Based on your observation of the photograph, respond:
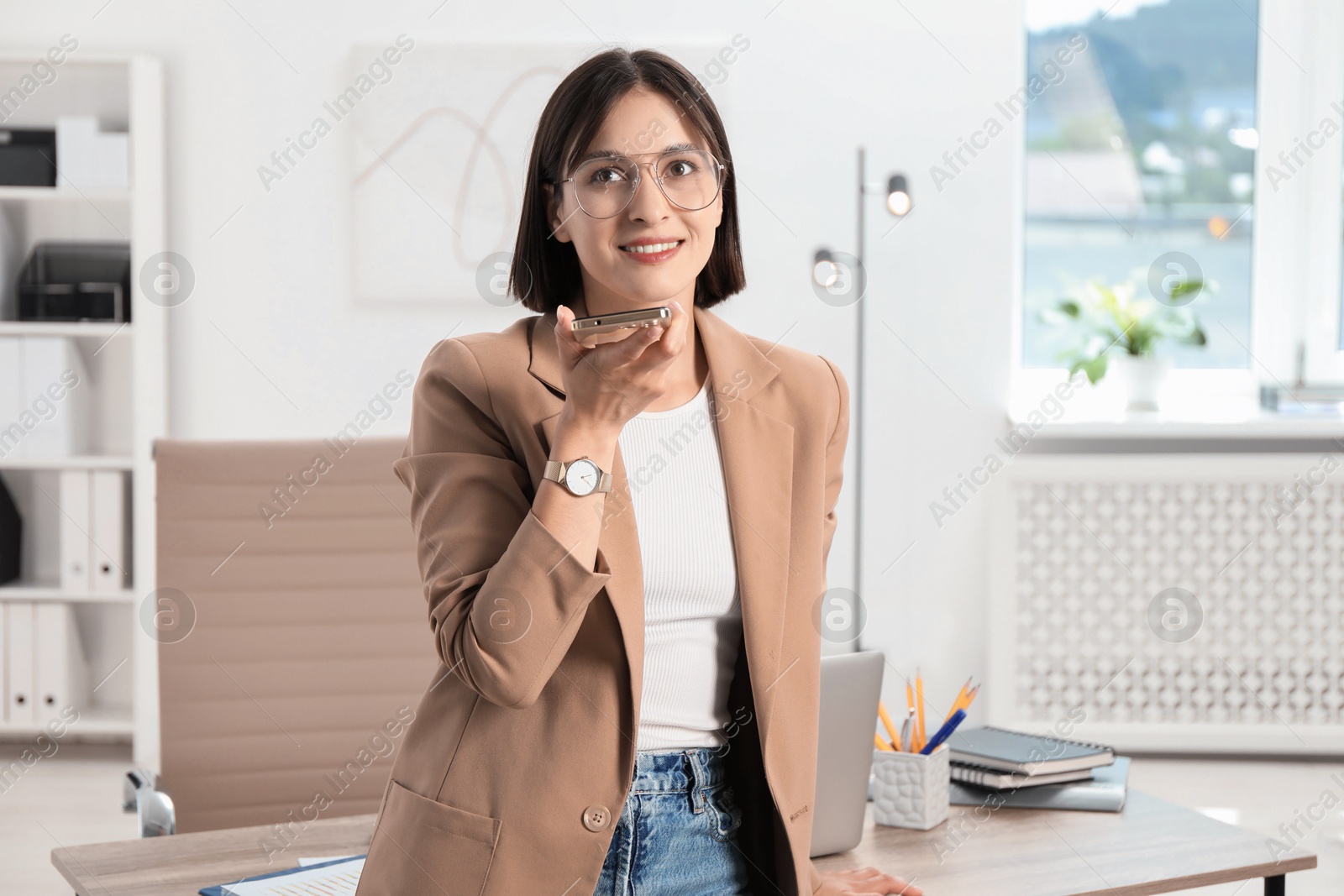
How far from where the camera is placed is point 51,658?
3.55 m

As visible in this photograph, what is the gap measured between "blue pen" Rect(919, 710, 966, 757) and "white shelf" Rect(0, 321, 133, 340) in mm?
2797

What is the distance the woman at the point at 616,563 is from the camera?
39.0 inches

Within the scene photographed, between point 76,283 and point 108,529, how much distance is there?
73cm

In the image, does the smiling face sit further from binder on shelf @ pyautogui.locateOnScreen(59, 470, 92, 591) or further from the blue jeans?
binder on shelf @ pyautogui.locateOnScreen(59, 470, 92, 591)

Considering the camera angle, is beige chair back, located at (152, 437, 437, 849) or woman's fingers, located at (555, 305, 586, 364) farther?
beige chair back, located at (152, 437, 437, 849)

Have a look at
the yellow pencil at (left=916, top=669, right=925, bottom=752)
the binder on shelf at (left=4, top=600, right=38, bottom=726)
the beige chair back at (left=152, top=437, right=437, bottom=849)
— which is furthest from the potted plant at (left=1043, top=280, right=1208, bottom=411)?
the binder on shelf at (left=4, top=600, right=38, bottom=726)

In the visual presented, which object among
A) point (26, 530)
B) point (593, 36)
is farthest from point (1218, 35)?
point (26, 530)

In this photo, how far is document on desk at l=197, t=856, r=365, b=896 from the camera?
118 cm

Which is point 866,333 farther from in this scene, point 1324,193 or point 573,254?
point 573,254

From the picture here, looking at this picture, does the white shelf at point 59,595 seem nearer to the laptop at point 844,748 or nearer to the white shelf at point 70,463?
the white shelf at point 70,463

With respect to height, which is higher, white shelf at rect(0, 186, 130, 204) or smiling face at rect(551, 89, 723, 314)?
white shelf at rect(0, 186, 130, 204)

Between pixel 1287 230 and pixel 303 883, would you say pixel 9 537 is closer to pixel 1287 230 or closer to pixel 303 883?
pixel 303 883

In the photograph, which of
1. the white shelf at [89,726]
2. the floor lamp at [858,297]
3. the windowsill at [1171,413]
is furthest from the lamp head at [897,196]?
the white shelf at [89,726]

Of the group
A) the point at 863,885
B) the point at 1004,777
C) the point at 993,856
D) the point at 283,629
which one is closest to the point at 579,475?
the point at 863,885
